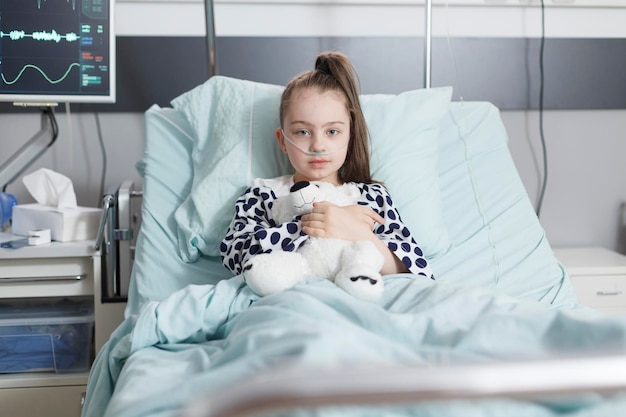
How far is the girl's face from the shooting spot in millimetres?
1694

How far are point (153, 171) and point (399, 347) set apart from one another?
1.05 m

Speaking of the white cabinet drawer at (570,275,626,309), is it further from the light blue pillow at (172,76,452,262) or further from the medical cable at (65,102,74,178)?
the medical cable at (65,102,74,178)

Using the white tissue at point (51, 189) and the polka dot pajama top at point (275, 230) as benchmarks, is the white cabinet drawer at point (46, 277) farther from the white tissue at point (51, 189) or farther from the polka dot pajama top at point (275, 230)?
the polka dot pajama top at point (275, 230)

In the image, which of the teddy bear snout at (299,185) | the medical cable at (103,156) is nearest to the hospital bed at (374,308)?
the teddy bear snout at (299,185)

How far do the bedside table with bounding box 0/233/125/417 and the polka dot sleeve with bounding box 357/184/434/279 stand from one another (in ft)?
2.27

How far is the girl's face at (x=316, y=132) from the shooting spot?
66.7 inches

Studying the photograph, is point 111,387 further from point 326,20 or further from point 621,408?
point 326,20

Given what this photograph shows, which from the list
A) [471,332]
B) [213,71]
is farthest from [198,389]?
[213,71]

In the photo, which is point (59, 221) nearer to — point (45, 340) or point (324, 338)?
point (45, 340)

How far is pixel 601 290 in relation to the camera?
215 centimetres

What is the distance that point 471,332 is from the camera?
42.9 inches

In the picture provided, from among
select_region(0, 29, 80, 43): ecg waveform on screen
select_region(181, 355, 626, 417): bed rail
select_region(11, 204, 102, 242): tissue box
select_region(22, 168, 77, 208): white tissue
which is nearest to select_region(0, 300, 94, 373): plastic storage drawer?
select_region(11, 204, 102, 242): tissue box

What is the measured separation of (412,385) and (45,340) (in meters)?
1.54

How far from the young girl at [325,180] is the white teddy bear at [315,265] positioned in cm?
4
